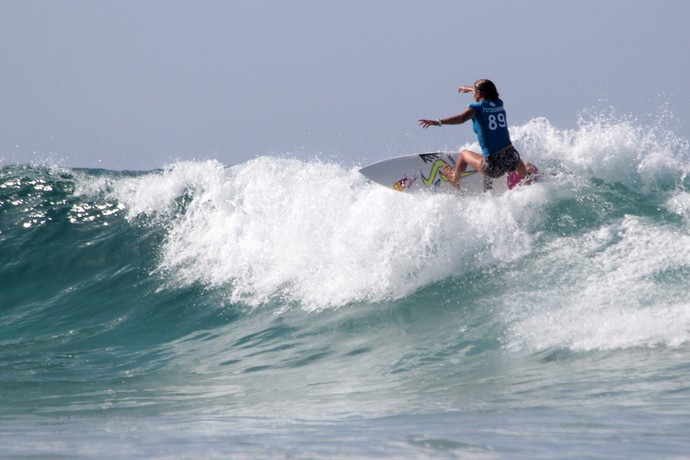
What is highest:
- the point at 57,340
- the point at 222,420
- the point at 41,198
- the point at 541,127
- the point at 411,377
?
the point at 41,198

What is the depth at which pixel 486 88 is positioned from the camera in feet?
29.9

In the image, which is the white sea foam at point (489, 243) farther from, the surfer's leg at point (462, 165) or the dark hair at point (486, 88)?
the dark hair at point (486, 88)

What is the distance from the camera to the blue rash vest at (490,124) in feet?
29.8

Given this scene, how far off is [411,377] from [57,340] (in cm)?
514

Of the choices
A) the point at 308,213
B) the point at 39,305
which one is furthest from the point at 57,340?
the point at 308,213

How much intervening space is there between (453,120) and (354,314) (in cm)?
238

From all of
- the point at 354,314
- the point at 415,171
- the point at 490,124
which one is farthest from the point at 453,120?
the point at 354,314

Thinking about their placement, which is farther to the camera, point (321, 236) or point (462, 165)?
point (321, 236)

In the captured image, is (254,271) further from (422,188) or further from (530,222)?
(530,222)

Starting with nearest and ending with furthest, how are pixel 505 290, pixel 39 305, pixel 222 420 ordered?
1. pixel 222 420
2. pixel 505 290
3. pixel 39 305

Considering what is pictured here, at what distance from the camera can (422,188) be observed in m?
9.95

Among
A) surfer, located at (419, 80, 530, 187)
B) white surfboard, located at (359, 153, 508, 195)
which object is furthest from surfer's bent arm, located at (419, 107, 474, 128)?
white surfboard, located at (359, 153, 508, 195)

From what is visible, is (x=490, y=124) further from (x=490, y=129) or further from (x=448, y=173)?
(x=448, y=173)

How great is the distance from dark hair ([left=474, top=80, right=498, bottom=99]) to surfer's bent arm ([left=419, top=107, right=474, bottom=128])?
0.28 meters
